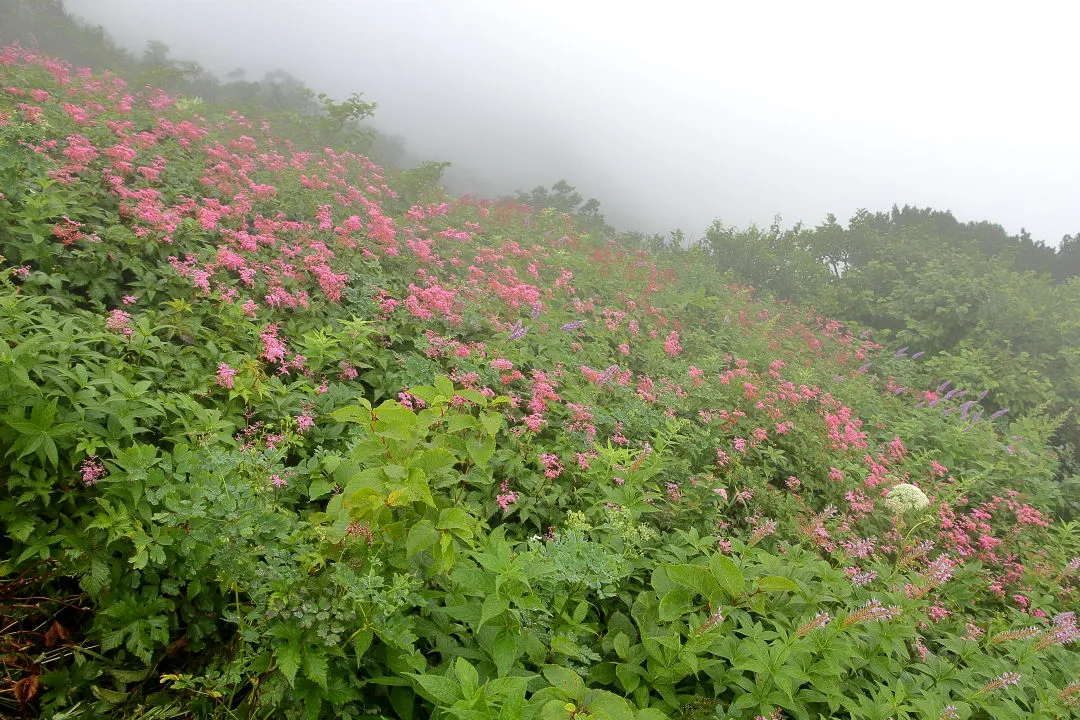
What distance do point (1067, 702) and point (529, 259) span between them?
7887 mm

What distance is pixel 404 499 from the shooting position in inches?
74.5

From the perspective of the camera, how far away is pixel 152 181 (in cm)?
529

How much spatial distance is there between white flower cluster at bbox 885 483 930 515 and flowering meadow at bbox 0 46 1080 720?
29mm

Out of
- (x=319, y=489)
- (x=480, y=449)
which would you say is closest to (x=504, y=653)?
(x=480, y=449)

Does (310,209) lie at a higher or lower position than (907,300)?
lower

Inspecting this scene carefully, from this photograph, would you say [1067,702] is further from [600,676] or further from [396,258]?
[396,258]

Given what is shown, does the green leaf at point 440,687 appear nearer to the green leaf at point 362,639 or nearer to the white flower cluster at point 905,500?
the green leaf at point 362,639

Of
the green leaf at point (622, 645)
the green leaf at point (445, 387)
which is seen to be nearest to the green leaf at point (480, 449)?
the green leaf at point (445, 387)

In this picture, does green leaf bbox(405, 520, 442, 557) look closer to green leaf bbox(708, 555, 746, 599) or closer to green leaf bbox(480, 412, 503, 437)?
green leaf bbox(480, 412, 503, 437)

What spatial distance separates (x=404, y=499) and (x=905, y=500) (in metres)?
5.16

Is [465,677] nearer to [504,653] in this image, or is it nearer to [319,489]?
[504,653]

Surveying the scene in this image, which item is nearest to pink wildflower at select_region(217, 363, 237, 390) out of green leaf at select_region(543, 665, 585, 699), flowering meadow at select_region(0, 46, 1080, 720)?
flowering meadow at select_region(0, 46, 1080, 720)

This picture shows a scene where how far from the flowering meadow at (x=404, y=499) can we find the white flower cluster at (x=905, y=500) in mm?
29

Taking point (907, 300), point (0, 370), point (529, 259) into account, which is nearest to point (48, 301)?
point (0, 370)
